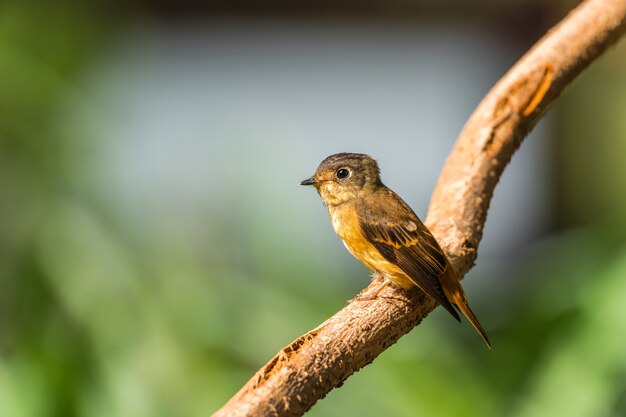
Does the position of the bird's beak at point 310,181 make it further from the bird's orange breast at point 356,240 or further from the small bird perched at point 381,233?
the bird's orange breast at point 356,240

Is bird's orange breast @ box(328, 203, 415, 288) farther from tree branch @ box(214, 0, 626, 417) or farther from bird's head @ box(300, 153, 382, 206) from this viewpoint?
tree branch @ box(214, 0, 626, 417)

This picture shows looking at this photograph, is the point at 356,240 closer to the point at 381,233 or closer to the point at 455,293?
the point at 381,233

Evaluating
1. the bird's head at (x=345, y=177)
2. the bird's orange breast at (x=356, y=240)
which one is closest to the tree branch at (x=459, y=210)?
the bird's orange breast at (x=356, y=240)

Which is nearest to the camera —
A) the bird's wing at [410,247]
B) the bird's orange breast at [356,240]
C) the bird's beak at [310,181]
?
the bird's wing at [410,247]

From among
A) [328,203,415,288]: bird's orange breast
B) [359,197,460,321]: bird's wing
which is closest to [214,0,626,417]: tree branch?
[359,197,460,321]: bird's wing

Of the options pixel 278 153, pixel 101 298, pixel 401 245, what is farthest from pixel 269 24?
pixel 401 245

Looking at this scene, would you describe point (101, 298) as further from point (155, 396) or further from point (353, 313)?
point (353, 313)

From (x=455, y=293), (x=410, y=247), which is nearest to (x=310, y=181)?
(x=410, y=247)
